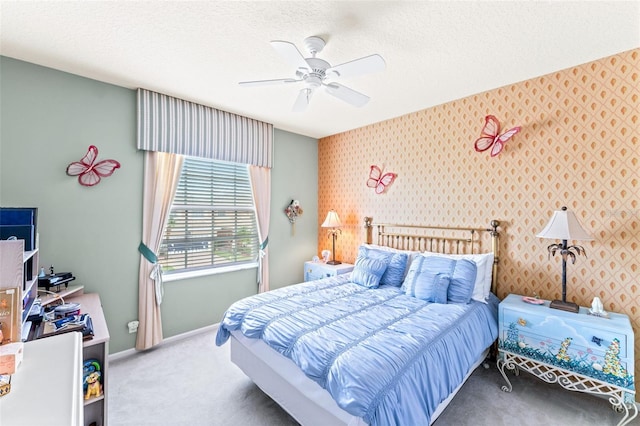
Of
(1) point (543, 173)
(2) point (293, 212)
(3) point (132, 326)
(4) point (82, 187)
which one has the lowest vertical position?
(3) point (132, 326)

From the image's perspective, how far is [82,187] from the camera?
8.84 feet

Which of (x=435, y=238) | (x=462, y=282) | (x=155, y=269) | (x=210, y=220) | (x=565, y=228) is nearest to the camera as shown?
(x=565, y=228)

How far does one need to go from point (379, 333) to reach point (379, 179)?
2426 millimetres

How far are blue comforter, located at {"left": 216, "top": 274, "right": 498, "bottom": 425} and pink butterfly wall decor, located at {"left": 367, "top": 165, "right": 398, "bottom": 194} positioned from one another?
154cm

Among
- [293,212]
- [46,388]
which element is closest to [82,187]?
[46,388]

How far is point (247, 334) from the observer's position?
2.17 meters

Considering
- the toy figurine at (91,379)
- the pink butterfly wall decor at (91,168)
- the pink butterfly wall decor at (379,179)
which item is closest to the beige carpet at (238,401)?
the toy figurine at (91,379)

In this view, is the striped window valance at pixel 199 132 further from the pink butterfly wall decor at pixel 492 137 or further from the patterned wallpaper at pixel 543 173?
the pink butterfly wall decor at pixel 492 137

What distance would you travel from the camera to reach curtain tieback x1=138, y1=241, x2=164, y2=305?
3.03 m

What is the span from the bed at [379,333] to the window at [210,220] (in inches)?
53.3

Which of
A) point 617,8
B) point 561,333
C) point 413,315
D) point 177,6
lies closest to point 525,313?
point 561,333

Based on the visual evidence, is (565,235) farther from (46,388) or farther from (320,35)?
(46,388)

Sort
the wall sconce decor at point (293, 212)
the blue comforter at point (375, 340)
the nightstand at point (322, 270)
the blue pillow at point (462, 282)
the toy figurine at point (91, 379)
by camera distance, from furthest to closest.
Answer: the wall sconce decor at point (293, 212), the nightstand at point (322, 270), the blue pillow at point (462, 282), the toy figurine at point (91, 379), the blue comforter at point (375, 340)

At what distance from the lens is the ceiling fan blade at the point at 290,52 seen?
164 cm
